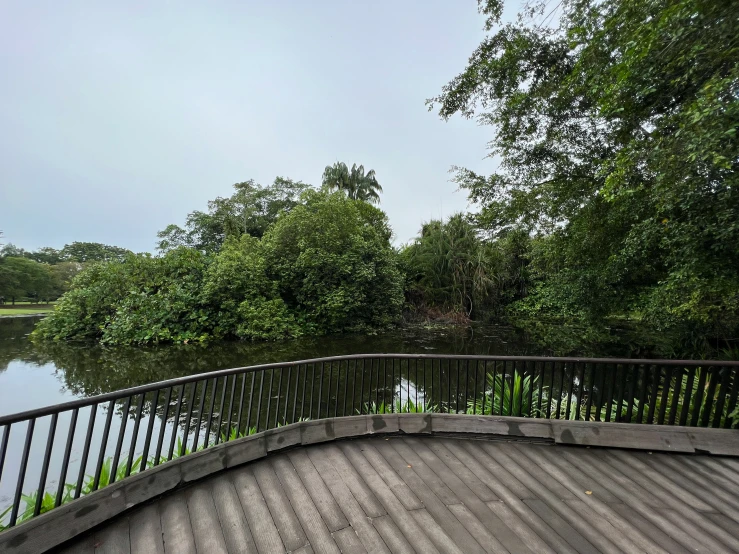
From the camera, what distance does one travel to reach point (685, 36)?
3.18 metres

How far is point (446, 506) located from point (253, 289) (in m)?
13.1

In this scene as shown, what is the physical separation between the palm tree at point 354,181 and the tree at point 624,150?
24124 millimetres

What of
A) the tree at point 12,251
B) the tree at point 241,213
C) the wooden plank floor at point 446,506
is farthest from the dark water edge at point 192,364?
the tree at point 12,251

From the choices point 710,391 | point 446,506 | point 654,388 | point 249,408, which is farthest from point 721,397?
point 249,408

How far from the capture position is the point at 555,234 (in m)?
8.22

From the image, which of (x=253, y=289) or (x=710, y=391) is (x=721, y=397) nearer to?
(x=710, y=391)

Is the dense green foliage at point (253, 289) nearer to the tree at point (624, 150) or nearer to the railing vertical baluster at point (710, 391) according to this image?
the tree at point (624, 150)

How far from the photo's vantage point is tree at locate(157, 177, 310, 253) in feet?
100

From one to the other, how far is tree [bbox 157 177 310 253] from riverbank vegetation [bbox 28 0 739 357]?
49.8 feet

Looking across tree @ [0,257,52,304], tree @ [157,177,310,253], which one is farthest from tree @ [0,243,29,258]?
tree @ [157,177,310,253]

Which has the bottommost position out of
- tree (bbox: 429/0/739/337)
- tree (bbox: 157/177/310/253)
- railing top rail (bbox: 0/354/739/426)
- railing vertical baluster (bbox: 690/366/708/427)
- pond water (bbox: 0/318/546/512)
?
pond water (bbox: 0/318/546/512)

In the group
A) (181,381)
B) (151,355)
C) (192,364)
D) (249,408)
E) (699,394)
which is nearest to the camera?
(181,381)

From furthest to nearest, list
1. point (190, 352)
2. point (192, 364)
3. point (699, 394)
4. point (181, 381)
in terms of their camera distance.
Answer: point (190, 352)
point (192, 364)
point (699, 394)
point (181, 381)

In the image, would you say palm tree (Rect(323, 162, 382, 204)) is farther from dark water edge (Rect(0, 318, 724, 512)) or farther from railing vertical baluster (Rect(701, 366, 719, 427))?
railing vertical baluster (Rect(701, 366, 719, 427))
